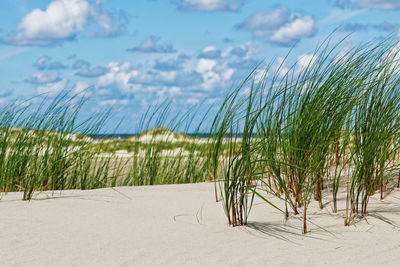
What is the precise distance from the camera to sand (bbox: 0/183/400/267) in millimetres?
1852

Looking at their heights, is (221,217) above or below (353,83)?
below

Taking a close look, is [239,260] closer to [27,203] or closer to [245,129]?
[245,129]

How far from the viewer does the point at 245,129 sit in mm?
2092

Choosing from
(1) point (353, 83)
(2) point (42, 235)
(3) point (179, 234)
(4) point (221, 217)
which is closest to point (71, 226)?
(2) point (42, 235)

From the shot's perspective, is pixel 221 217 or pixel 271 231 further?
pixel 221 217

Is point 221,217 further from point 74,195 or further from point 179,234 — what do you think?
point 74,195

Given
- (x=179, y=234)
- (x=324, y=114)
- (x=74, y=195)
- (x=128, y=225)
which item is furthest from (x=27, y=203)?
(x=324, y=114)

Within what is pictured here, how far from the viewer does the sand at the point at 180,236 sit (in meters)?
1.85

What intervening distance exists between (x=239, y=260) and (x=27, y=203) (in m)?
1.50

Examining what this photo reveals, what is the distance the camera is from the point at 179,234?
2.11m

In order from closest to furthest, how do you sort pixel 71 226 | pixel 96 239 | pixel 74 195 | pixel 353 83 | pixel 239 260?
1. pixel 239 260
2. pixel 96 239
3. pixel 71 226
4. pixel 353 83
5. pixel 74 195

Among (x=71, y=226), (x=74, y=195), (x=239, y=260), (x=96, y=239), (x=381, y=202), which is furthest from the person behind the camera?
(x=74, y=195)

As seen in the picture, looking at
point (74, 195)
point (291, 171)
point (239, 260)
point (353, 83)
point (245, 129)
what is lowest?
point (239, 260)

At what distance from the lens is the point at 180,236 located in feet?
6.84
